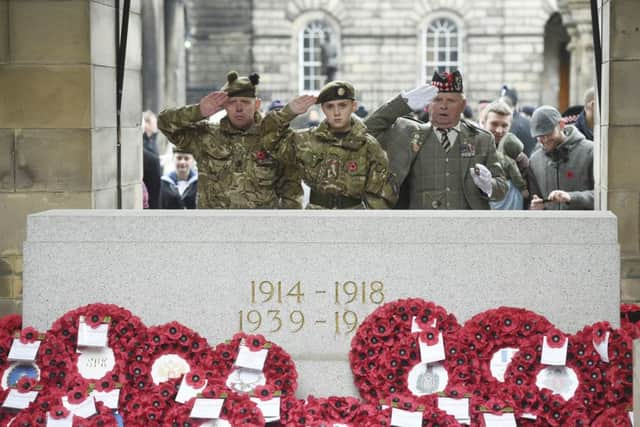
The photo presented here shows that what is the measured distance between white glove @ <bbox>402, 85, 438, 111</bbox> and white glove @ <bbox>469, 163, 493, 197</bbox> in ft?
1.72

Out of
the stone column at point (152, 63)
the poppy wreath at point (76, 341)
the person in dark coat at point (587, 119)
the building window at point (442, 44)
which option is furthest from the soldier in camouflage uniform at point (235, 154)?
the building window at point (442, 44)

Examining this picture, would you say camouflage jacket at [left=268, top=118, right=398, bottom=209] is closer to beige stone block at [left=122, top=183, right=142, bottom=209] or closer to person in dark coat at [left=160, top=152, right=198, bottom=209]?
beige stone block at [left=122, top=183, right=142, bottom=209]

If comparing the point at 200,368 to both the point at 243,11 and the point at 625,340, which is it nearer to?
the point at 625,340

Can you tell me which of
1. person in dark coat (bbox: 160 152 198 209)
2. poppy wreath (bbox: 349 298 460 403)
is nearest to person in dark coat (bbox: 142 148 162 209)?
person in dark coat (bbox: 160 152 198 209)

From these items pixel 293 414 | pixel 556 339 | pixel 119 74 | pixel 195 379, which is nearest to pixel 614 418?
pixel 556 339

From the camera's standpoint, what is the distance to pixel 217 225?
7.41 metres

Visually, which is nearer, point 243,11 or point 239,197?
point 239,197

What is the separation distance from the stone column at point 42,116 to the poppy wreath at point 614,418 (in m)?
3.96

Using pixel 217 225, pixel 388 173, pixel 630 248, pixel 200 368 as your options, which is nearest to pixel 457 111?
pixel 388 173

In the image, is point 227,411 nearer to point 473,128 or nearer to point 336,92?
point 336,92

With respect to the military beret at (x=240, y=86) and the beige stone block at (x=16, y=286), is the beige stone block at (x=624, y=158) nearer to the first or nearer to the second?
the military beret at (x=240, y=86)

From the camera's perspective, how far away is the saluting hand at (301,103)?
819 cm

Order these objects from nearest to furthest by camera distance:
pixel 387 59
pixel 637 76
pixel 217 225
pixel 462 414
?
1. pixel 462 414
2. pixel 217 225
3. pixel 637 76
4. pixel 387 59

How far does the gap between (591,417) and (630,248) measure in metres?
2.56
